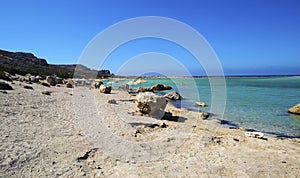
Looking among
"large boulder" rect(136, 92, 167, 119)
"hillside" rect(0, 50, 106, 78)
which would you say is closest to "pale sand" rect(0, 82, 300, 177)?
"large boulder" rect(136, 92, 167, 119)

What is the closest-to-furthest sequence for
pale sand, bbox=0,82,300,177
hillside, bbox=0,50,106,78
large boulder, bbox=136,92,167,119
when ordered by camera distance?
pale sand, bbox=0,82,300,177 → large boulder, bbox=136,92,167,119 → hillside, bbox=0,50,106,78

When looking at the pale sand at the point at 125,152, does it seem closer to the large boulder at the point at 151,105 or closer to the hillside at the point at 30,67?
the large boulder at the point at 151,105

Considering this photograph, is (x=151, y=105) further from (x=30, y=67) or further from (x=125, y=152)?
(x=30, y=67)

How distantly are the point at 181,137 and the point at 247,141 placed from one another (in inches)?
101

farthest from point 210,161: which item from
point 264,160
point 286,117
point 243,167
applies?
point 286,117

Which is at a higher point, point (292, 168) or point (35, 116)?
point (35, 116)

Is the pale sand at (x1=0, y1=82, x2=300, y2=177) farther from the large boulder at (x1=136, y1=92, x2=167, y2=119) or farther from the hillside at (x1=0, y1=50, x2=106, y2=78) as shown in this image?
the hillside at (x1=0, y1=50, x2=106, y2=78)

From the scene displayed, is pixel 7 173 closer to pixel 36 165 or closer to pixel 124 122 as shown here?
pixel 36 165

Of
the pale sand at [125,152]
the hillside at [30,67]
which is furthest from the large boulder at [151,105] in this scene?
the hillside at [30,67]

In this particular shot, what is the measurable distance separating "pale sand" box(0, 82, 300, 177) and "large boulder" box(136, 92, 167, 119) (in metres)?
2.84

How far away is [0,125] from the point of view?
6281 mm

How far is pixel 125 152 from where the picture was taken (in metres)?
5.77

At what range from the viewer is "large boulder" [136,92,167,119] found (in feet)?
36.9

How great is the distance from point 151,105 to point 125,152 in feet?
18.3
